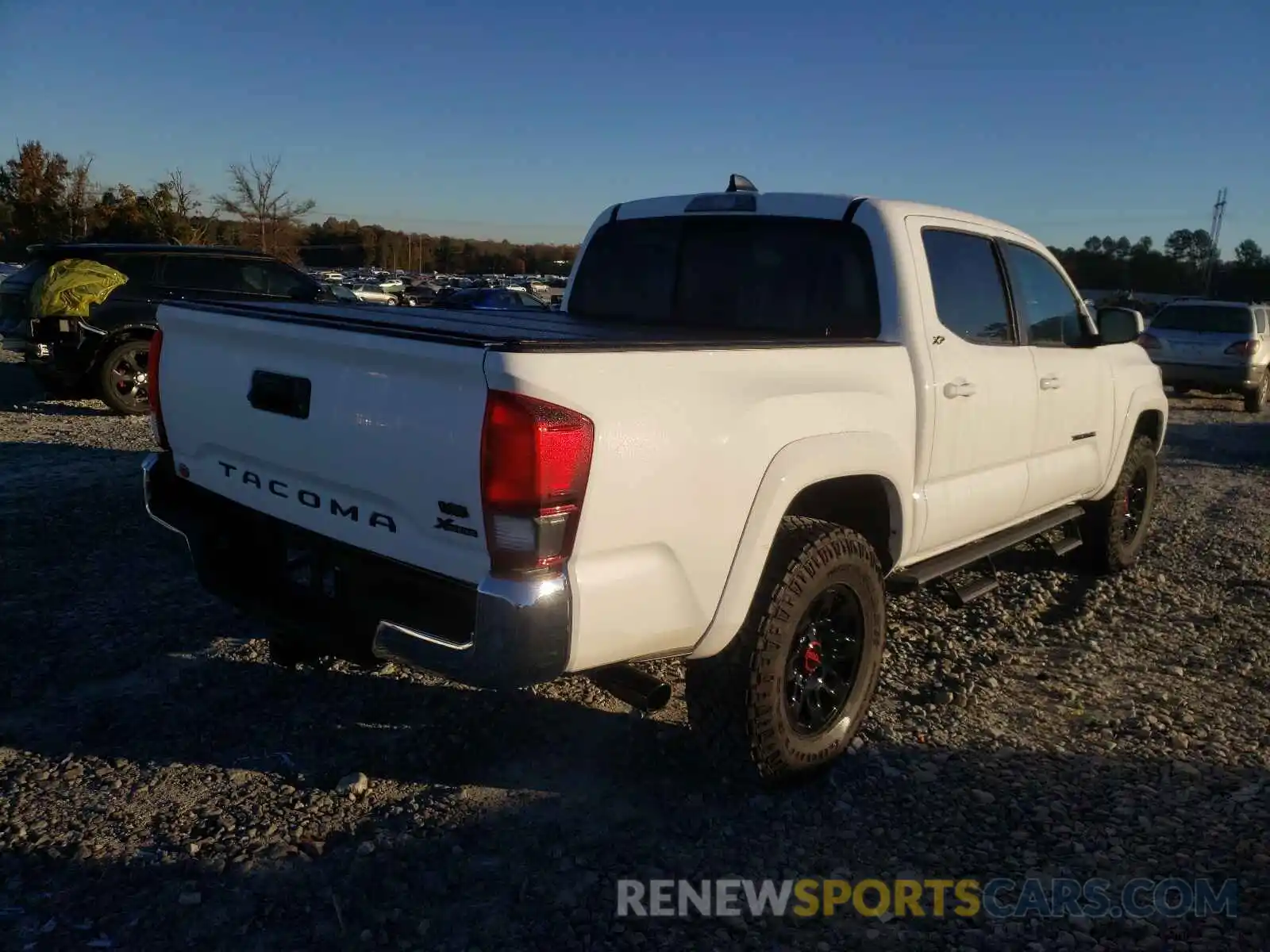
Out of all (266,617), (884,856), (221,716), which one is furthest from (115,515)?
(884,856)

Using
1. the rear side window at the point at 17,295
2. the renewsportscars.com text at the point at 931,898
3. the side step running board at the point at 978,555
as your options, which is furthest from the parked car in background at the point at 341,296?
the renewsportscars.com text at the point at 931,898

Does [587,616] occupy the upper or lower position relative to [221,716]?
upper

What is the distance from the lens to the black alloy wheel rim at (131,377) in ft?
34.3

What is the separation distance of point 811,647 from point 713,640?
2.07 ft

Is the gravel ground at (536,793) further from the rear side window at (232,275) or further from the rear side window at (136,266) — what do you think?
the rear side window at (232,275)

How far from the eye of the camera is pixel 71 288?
10109 millimetres

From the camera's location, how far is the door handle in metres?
3.80

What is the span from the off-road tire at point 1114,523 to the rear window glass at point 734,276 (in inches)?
109

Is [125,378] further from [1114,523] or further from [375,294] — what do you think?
[375,294]

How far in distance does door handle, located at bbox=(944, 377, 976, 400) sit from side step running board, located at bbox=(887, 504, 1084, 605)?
2.38 ft

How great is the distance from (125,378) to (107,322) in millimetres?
639

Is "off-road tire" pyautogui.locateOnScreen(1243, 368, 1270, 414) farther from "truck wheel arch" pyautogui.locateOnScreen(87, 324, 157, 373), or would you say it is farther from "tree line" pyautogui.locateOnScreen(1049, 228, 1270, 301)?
"tree line" pyautogui.locateOnScreen(1049, 228, 1270, 301)

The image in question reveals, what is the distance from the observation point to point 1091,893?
2842mm

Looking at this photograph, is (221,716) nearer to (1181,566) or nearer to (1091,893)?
(1091,893)
